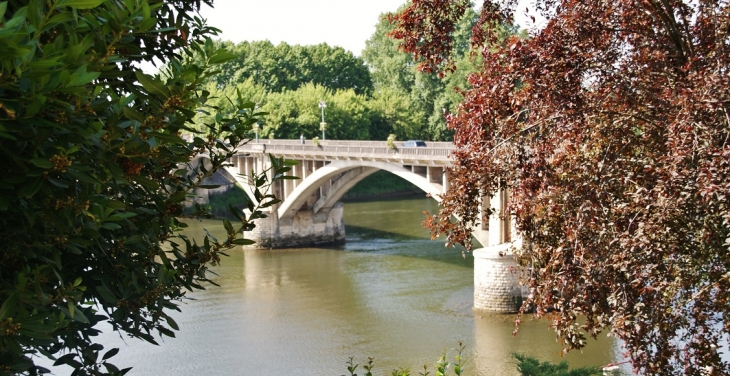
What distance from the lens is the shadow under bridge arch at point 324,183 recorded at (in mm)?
27031

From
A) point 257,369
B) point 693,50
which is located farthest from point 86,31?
point 257,369

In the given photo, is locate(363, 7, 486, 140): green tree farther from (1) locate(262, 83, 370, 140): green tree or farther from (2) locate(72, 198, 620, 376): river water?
(2) locate(72, 198, 620, 376): river water

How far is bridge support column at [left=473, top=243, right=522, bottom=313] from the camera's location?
59.6ft

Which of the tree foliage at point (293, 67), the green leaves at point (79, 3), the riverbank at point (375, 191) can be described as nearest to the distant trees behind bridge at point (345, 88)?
the tree foliage at point (293, 67)

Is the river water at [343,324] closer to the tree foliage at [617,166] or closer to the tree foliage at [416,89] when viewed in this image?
the tree foliage at [617,166]

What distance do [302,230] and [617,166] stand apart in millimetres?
24590

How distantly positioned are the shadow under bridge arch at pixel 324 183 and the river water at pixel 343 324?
2.70 meters

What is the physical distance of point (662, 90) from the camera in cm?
575

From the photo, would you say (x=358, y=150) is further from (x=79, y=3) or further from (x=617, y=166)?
(x=79, y=3)

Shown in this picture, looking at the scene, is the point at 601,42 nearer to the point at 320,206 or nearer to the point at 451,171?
the point at 451,171

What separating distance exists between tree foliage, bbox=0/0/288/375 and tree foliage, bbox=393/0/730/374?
2.69 meters

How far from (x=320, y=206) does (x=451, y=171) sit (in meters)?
23.4

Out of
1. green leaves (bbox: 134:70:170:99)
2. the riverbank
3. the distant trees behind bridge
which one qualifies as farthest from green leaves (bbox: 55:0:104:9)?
the riverbank

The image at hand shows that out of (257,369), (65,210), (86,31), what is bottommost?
(257,369)
